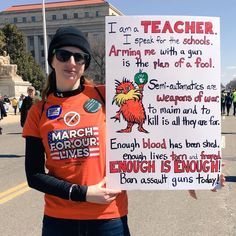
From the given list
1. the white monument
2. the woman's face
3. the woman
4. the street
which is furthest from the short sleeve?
the white monument

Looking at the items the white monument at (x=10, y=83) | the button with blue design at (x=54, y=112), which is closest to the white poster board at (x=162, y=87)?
the button with blue design at (x=54, y=112)

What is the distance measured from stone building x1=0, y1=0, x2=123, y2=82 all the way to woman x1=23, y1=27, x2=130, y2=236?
10042 cm

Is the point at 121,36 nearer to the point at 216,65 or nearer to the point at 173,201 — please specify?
the point at 216,65

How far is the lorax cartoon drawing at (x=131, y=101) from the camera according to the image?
2.31 m

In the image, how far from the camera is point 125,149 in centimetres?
233

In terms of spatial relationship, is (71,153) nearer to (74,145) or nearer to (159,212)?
(74,145)

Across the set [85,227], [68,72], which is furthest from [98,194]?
[68,72]

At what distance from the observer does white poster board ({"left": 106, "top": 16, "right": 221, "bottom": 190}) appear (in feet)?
7.64

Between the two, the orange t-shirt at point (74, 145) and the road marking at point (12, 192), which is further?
the road marking at point (12, 192)

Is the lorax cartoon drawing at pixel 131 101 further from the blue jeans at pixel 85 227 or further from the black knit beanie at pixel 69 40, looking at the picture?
the blue jeans at pixel 85 227

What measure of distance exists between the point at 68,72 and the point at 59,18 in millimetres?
112211

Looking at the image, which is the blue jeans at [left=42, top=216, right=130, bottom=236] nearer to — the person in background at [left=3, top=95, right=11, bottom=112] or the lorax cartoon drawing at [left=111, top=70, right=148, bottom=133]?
the lorax cartoon drawing at [left=111, top=70, right=148, bottom=133]

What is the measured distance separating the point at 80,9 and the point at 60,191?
111143 millimetres

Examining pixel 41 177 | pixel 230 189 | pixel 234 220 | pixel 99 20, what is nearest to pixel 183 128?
pixel 41 177
